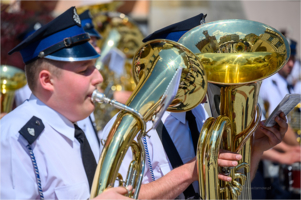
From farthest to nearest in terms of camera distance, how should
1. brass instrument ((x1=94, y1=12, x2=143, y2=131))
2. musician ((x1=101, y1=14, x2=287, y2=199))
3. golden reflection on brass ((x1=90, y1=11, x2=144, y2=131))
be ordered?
1. golden reflection on brass ((x1=90, y1=11, x2=144, y2=131))
2. brass instrument ((x1=94, y1=12, x2=143, y2=131))
3. musician ((x1=101, y1=14, x2=287, y2=199))

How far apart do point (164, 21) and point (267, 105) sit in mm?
3124

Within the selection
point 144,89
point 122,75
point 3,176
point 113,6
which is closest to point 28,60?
point 3,176

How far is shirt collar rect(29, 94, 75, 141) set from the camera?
1479 millimetres

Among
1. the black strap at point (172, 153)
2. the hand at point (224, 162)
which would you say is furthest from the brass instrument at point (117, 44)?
the hand at point (224, 162)

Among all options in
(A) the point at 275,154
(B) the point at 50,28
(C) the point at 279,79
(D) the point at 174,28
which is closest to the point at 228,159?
(D) the point at 174,28

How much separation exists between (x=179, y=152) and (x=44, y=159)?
66 centimetres

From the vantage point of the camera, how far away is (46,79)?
146 centimetres

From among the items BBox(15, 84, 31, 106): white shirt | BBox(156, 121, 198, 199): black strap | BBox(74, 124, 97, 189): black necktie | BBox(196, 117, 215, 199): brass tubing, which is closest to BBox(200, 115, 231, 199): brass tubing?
BBox(196, 117, 215, 199): brass tubing

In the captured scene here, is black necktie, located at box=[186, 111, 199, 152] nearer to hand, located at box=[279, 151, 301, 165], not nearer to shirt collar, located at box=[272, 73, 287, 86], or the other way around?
hand, located at box=[279, 151, 301, 165]

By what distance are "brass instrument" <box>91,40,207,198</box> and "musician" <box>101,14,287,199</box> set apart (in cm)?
29

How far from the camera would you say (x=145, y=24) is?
24.7 feet

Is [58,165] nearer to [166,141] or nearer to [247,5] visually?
[166,141]

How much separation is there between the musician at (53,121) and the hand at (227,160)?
581 millimetres

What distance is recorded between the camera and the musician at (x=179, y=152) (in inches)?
56.6
